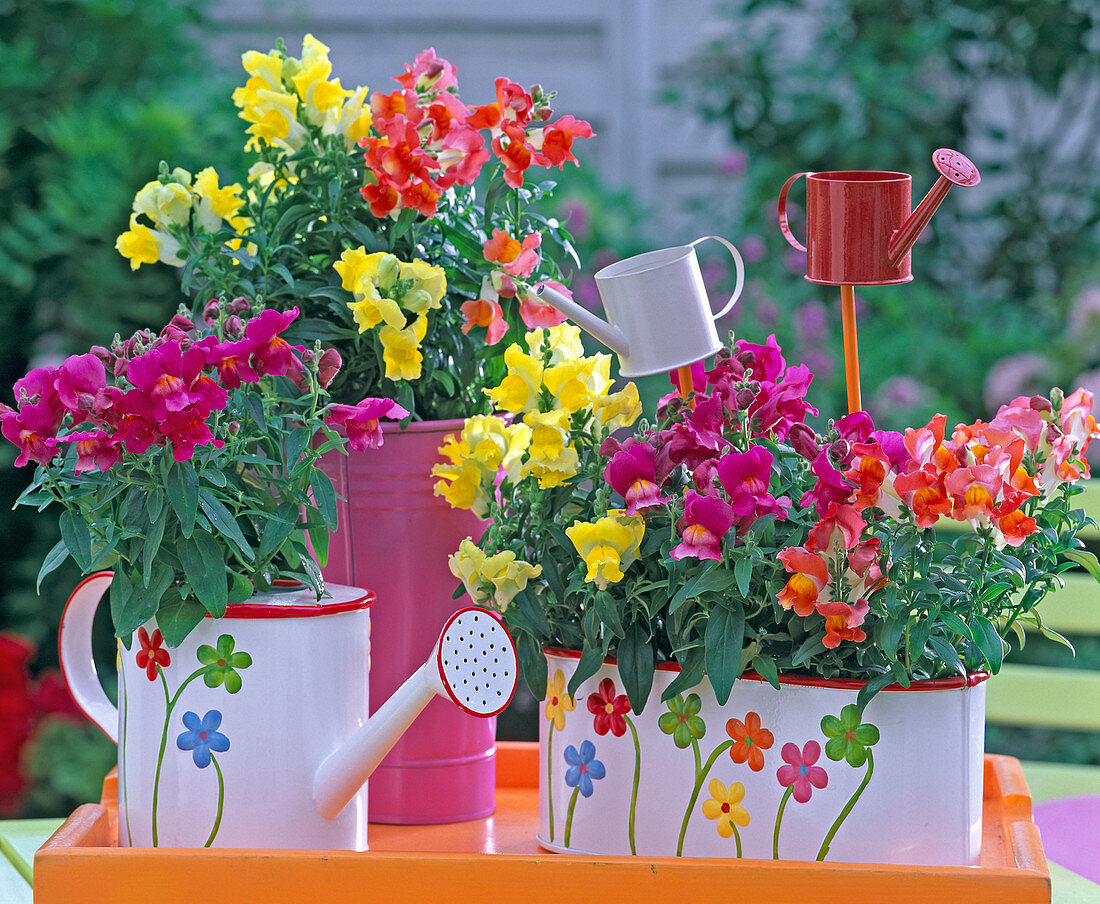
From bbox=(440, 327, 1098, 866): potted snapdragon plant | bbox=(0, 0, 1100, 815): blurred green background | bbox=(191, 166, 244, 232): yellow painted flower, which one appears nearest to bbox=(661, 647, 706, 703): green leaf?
bbox=(440, 327, 1098, 866): potted snapdragon plant

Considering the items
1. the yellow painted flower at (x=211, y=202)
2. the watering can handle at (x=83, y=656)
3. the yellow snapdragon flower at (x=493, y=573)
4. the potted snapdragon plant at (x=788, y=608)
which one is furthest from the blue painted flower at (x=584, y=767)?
the yellow painted flower at (x=211, y=202)

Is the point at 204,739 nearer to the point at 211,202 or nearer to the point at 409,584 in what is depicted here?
the point at 409,584

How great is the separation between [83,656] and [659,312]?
48 centimetres

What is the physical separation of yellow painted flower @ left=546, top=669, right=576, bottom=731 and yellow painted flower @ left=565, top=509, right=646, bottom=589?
0.10 m

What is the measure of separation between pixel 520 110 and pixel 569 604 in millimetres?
353

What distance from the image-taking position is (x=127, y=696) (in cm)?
86

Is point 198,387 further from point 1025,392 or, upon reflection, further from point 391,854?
point 1025,392

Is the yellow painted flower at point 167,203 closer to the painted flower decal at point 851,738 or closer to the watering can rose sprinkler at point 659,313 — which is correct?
the watering can rose sprinkler at point 659,313

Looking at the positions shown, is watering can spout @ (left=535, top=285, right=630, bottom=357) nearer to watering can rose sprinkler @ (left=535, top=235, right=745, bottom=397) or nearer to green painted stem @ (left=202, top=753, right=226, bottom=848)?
watering can rose sprinkler @ (left=535, top=235, right=745, bottom=397)

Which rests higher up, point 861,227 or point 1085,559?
point 861,227

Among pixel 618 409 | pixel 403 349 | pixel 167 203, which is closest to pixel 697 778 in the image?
pixel 618 409

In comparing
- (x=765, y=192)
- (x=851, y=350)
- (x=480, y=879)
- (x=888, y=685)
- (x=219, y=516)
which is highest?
(x=765, y=192)

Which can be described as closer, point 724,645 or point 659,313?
point 724,645

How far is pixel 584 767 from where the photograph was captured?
0.86 metres
